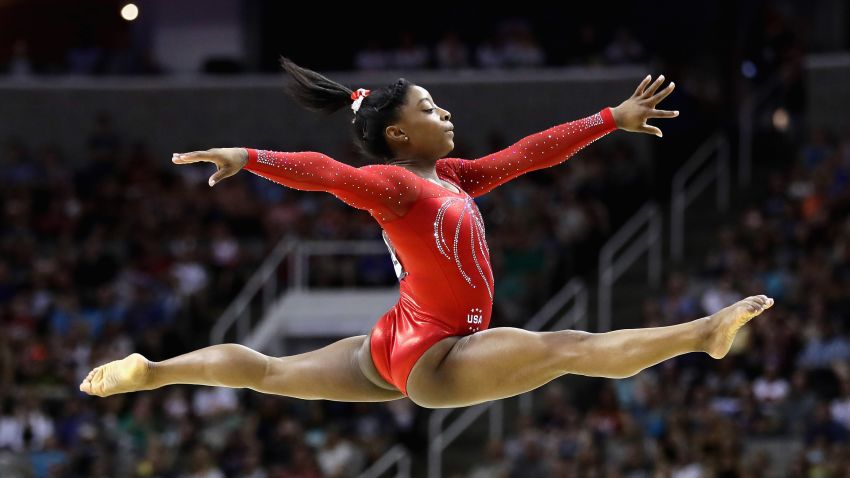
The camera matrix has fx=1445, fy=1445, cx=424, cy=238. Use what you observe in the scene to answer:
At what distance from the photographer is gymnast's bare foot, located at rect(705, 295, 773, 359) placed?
16.2 ft

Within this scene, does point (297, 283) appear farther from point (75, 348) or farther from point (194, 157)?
point (194, 157)

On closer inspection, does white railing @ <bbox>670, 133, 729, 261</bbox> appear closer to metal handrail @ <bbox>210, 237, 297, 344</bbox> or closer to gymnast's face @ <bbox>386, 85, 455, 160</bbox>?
metal handrail @ <bbox>210, 237, 297, 344</bbox>

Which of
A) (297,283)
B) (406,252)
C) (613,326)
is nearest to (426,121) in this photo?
(406,252)

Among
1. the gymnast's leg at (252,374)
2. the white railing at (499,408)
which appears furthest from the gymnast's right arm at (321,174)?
the white railing at (499,408)

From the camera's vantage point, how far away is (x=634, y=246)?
48.3ft

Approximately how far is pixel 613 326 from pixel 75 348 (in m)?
5.17

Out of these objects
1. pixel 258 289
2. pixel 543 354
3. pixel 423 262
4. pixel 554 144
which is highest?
pixel 554 144

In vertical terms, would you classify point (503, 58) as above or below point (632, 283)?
above

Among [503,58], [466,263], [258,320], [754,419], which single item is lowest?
[258,320]

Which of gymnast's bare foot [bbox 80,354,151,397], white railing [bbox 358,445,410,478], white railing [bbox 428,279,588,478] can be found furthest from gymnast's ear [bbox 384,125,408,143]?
white railing [bbox 428,279,588,478]

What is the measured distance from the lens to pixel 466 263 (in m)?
5.63

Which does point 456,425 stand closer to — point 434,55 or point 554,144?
point 434,55

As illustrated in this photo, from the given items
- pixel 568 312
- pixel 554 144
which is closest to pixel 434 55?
pixel 568 312

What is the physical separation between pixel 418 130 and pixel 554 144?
635 millimetres
